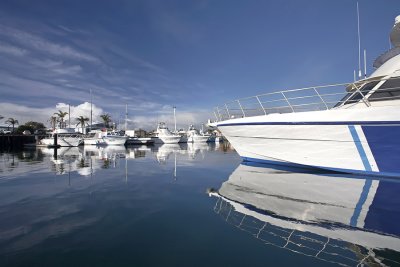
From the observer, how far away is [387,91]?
8734mm

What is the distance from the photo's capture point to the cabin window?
8562 millimetres

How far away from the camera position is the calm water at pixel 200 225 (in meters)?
3.03

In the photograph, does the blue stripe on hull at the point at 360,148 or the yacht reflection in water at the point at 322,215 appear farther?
the blue stripe on hull at the point at 360,148

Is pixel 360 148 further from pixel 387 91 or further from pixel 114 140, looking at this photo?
pixel 114 140

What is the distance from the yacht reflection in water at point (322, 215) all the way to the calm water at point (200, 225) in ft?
0.05

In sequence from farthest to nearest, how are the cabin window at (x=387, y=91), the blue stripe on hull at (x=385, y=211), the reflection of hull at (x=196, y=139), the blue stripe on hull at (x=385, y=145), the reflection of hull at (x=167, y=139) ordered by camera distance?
1. the reflection of hull at (x=196, y=139)
2. the reflection of hull at (x=167, y=139)
3. the cabin window at (x=387, y=91)
4. the blue stripe on hull at (x=385, y=145)
5. the blue stripe on hull at (x=385, y=211)

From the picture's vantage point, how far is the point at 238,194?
6.34 meters

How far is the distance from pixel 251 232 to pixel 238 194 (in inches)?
99.1

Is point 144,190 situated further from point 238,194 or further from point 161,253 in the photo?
point 161,253

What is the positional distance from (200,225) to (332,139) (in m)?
6.76

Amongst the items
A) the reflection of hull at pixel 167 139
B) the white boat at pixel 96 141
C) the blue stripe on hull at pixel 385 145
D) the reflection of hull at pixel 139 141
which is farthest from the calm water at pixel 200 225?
the reflection of hull at pixel 167 139

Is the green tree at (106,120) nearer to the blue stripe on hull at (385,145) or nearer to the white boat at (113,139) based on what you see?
the white boat at (113,139)

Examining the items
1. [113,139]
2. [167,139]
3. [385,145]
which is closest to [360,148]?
[385,145]

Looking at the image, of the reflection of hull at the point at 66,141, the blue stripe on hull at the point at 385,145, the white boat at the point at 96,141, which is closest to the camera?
the blue stripe on hull at the point at 385,145
